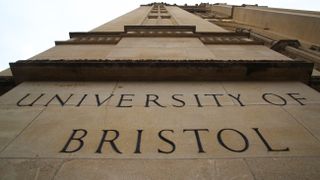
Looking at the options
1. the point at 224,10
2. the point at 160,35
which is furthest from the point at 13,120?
the point at 224,10

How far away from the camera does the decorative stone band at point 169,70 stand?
6.34 m

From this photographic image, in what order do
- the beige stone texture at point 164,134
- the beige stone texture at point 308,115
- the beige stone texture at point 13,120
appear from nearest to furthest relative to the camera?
1. the beige stone texture at point 164,134
2. the beige stone texture at point 13,120
3. the beige stone texture at point 308,115

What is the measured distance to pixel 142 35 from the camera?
34.6 ft

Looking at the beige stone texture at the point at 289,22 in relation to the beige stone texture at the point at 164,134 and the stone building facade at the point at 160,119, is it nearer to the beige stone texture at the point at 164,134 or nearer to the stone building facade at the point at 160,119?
the stone building facade at the point at 160,119

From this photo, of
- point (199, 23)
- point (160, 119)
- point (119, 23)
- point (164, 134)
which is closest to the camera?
point (164, 134)

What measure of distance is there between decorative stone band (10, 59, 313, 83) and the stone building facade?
0.8 inches

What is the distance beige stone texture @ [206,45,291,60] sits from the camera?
292 inches

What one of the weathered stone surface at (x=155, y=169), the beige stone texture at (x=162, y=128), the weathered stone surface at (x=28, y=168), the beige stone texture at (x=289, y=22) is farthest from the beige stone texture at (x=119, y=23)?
the weathered stone surface at (x=155, y=169)

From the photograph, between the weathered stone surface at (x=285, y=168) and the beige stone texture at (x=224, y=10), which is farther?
the beige stone texture at (x=224, y=10)

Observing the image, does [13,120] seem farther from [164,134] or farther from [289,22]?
[289,22]

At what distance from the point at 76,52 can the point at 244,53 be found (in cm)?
457

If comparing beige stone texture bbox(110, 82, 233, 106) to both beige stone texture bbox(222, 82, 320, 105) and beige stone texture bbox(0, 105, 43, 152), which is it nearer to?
beige stone texture bbox(222, 82, 320, 105)

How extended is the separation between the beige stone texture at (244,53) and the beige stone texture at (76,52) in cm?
308

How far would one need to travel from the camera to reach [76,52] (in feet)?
27.7
